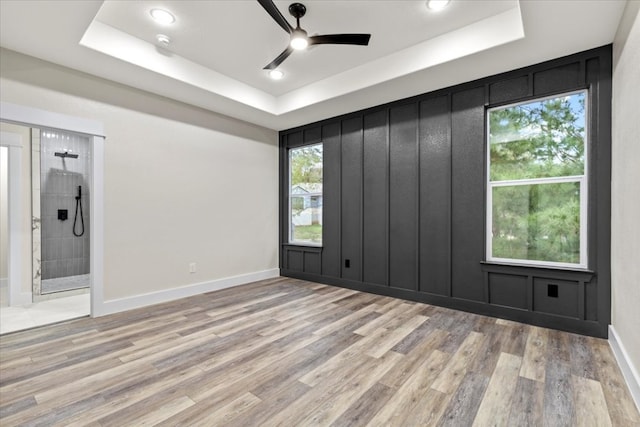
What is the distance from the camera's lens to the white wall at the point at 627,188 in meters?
1.96

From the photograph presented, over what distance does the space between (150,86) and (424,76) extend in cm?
325

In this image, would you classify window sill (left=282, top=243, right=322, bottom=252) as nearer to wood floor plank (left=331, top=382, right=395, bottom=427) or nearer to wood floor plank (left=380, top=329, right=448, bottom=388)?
wood floor plank (left=380, top=329, right=448, bottom=388)

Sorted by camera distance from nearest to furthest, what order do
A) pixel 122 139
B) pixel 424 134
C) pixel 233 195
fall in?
pixel 122 139 < pixel 424 134 < pixel 233 195

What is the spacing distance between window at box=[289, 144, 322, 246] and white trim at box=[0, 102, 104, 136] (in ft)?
9.60

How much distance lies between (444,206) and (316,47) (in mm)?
2380

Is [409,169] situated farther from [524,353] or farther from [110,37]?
[110,37]

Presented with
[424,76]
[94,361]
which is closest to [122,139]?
[94,361]

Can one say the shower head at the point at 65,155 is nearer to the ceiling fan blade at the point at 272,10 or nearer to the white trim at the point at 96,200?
the white trim at the point at 96,200

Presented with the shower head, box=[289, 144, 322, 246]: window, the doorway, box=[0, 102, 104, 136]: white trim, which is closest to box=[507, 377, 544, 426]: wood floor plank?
box=[289, 144, 322, 246]: window

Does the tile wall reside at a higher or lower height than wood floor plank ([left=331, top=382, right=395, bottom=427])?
higher

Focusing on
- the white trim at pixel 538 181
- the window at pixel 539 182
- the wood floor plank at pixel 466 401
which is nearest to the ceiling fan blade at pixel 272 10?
the window at pixel 539 182

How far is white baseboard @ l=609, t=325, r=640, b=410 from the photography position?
1857 mm

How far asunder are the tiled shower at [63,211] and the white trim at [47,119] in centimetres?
157

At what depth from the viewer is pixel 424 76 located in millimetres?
3330
